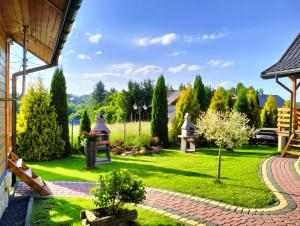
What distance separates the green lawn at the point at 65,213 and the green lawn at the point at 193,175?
162 centimetres

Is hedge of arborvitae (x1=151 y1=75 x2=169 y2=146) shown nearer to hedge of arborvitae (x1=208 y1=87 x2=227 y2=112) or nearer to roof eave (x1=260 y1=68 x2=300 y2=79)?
hedge of arborvitae (x1=208 y1=87 x2=227 y2=112)

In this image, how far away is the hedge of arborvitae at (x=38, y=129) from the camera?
1134 cm

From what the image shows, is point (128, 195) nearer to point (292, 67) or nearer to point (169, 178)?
point (169, 178)

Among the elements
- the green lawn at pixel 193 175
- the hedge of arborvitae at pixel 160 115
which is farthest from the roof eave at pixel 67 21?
the hedge of arborvitae at pixel 160 115

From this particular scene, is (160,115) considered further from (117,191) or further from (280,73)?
(117,191)

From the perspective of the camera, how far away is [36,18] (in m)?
4.20

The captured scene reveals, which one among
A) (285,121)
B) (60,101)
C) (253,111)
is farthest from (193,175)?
(253,111)

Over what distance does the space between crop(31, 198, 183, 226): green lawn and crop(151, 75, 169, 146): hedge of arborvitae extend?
1005 cm

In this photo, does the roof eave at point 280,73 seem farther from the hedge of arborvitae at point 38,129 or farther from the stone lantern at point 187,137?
the hedge of arborvitae at point 38,129

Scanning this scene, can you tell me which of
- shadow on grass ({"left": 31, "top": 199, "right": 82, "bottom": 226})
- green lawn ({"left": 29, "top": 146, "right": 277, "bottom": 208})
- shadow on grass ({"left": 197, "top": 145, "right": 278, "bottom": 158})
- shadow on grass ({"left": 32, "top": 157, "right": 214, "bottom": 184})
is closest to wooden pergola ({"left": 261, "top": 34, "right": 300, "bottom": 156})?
shadow on grass ({"left": 197, "top": 145, "right": 278, "bottom": 158})

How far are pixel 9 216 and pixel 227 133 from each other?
537 cm

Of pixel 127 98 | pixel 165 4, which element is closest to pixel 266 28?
pixel 165 4

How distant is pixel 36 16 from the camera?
162 inches

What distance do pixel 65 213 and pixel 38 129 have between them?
24.1 ft
